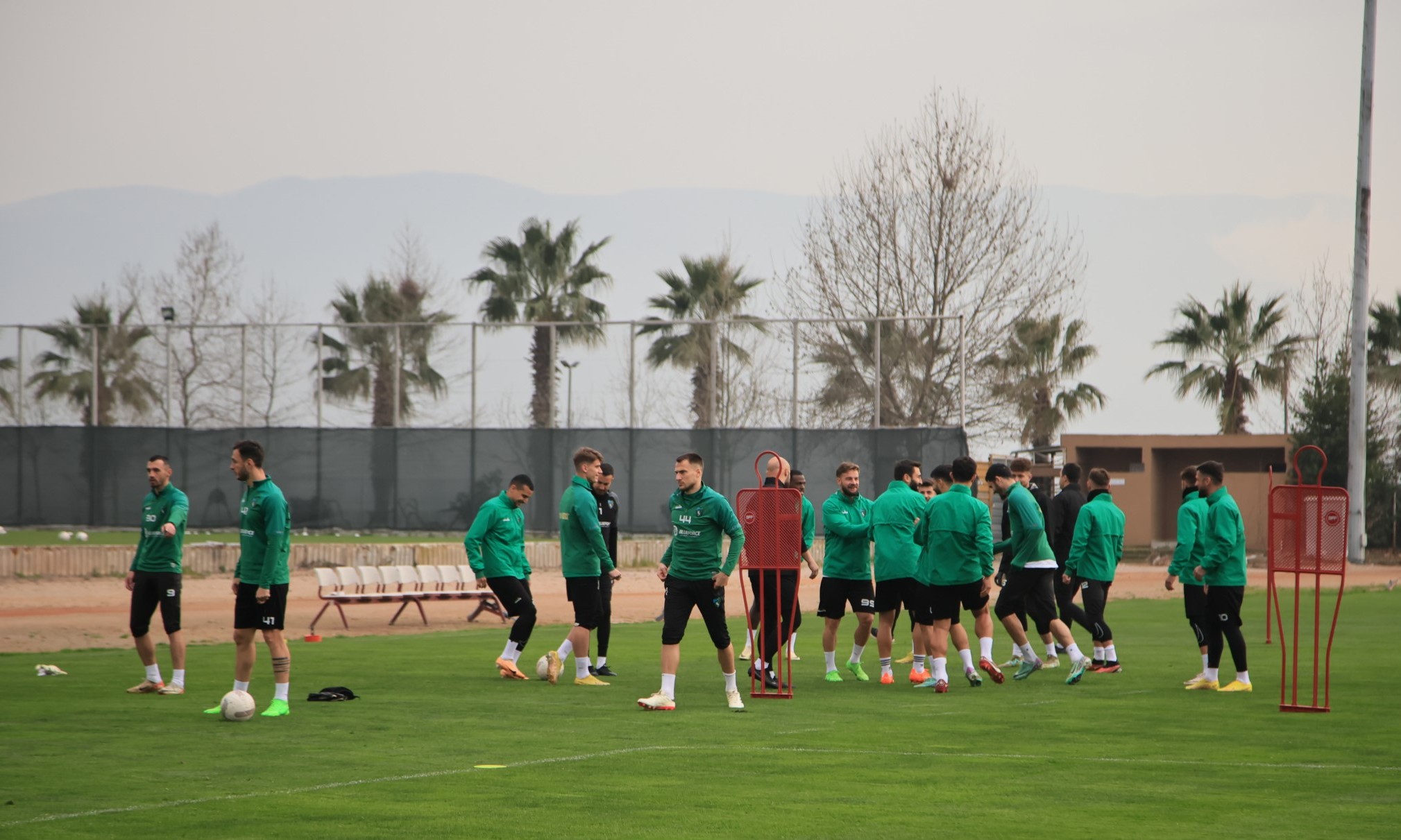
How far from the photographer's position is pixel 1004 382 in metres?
44.4

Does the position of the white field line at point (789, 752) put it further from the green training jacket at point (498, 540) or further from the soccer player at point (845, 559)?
the green training jacket at point (498, 540)

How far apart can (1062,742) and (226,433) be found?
33.8 meters

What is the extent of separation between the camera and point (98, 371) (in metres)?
41.5

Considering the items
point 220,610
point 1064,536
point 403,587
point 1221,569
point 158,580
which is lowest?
point 220,610

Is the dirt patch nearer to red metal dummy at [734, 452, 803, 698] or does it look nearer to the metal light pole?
the metal light pole

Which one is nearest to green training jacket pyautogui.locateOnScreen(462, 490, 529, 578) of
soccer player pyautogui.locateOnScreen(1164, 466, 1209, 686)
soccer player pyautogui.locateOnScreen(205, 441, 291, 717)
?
soccer player pyautogui.locateOnScreen(205, 441, 291, 717)

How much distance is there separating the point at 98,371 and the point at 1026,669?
1327 inches

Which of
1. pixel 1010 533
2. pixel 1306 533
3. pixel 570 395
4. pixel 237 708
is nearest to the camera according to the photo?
pixel 237 708

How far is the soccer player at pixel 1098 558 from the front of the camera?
1475 centimetres

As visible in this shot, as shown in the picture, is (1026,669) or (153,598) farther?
(1026,669)

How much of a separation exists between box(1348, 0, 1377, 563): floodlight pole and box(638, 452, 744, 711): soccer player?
96.4 feet

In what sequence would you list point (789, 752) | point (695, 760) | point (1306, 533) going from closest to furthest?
point (695, 760), point (789, 752), point (1306, 533)

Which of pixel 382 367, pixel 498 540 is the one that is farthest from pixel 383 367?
pixel 498 540

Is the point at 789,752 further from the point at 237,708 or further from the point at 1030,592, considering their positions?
the point at 1030,592
